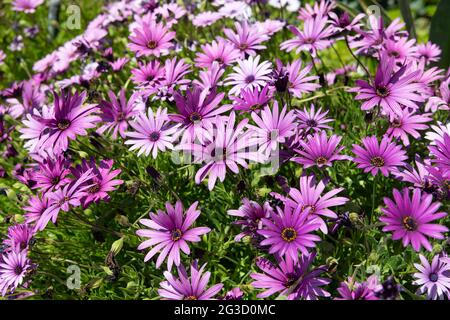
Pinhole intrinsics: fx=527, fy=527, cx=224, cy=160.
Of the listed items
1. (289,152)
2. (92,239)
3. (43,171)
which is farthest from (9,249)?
(289,152)

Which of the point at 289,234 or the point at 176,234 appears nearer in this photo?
the point at 289,234

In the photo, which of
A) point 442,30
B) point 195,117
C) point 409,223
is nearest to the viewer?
point 409,223

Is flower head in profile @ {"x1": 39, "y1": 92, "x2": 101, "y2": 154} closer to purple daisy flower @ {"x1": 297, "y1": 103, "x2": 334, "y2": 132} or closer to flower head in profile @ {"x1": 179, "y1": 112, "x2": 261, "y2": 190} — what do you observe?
flower head in profile @ {"x1": 179, "y1": 112, "x2": 261, "y2": 190}

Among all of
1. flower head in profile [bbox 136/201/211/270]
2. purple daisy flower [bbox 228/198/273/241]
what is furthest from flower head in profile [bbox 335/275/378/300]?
flower head in profile [bbox 136/201/211/270]

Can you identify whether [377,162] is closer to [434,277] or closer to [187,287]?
[434,277]

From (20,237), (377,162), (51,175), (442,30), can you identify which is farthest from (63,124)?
(442,30)

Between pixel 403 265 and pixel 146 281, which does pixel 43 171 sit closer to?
pixel 146 281

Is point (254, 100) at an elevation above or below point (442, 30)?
below

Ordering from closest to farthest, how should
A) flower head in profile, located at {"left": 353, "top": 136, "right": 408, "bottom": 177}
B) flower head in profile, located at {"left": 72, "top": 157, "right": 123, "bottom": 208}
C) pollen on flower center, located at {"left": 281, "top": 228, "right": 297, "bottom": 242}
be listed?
pollen on flower center, located at {"left": 281, "top": 228, "right": 297, "bottom": 242}, flower head in profile, located at {"left": 353, "top": 136, "right": 408, "bottom": 177}, flower head in profile, located at {"left": 72, "top": 157, "right": 123, "bottom": 208}
